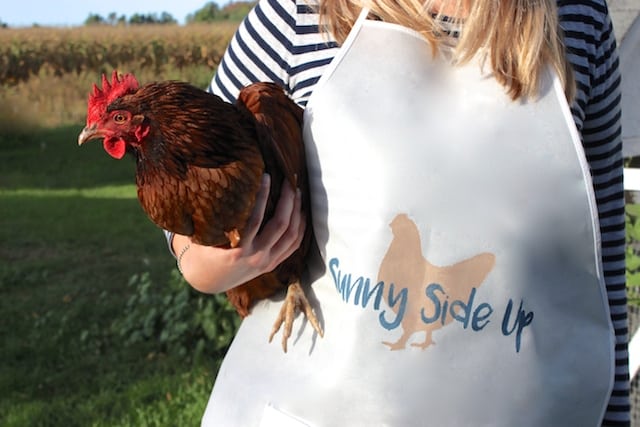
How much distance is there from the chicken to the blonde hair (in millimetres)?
169

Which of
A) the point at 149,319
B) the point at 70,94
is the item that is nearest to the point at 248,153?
the point at 149,319

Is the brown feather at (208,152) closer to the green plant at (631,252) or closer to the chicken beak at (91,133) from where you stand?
the chicken beak at (91,133)

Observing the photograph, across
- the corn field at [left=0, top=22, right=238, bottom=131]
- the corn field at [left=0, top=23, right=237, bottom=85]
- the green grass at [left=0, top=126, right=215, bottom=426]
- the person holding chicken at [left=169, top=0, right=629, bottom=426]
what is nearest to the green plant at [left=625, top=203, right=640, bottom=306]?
the person holding chicken at [left=169, top=0, right=629, bottom=426]

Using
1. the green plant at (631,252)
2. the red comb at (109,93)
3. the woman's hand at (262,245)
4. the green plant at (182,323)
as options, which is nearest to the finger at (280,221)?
the woman's hand at (262,245)

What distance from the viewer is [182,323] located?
154 inches

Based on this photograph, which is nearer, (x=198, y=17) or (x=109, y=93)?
(x=109, y=93)

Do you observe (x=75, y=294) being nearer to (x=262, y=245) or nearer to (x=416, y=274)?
(x=262, y=245)

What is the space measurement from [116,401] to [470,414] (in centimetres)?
281

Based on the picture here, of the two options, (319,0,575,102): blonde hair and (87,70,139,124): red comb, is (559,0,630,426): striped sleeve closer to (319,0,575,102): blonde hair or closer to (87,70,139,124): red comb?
(319,0,575,102): blonde hair

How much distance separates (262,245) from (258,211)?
1.9 inches

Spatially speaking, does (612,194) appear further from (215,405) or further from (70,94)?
(70,94)

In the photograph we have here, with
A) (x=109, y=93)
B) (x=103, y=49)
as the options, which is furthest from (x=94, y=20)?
(x=109, y=93)

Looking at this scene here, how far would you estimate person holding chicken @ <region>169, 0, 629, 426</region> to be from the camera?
0.90m

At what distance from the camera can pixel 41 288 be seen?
16.5 feet
